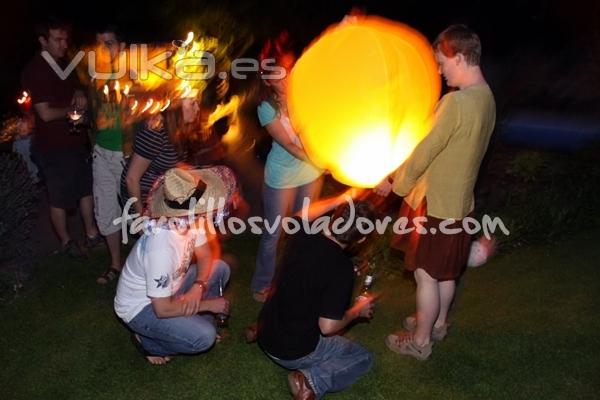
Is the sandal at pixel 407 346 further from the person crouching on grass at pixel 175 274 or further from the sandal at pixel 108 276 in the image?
the sandal at pixel 108 276

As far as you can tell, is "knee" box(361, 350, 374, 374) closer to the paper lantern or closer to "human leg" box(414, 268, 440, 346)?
"human leg" box(414, 268, 440, 346)

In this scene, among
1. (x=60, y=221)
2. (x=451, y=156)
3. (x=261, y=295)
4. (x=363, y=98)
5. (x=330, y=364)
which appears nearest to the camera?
(x=451, y=156)

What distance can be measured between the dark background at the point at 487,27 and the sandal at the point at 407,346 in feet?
11.6

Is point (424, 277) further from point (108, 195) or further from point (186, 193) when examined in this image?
point (108, 195)

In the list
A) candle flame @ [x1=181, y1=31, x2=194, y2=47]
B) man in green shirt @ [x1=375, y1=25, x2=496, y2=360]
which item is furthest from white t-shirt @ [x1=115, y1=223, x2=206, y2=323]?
candle flame @ [x1=181, y1=31, x2=194, y2=47]

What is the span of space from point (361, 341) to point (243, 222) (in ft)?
8.57

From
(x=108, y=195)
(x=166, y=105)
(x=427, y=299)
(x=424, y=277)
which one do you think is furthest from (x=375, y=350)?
(x=108, y=195)

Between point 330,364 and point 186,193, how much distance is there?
4.59ft

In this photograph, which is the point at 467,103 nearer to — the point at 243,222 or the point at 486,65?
the point at 243,222

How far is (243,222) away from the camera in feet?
21.8

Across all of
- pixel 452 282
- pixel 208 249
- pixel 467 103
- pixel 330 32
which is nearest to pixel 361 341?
pixel 452 282

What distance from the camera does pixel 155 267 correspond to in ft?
11.4

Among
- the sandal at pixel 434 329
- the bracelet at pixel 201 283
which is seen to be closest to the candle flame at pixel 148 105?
the bracelet at pixel 201 283

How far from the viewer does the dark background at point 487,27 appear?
610 cm
